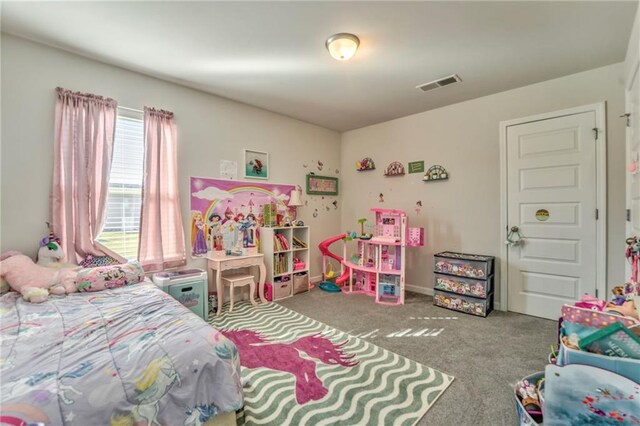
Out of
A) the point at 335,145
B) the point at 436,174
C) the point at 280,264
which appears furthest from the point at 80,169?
the point at 436,174

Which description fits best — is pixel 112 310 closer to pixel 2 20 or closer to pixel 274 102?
pixel 2 20

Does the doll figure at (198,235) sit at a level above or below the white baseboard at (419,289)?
above

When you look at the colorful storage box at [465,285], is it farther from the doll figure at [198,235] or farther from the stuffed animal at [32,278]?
the stuffed animal at [32,278]

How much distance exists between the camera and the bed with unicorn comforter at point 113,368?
3.11 feet

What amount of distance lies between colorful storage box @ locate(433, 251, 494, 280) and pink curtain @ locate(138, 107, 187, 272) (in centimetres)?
298

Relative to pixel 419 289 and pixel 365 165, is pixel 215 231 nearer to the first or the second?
pixel 365 165

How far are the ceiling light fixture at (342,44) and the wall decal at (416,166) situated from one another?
2051 millimetres

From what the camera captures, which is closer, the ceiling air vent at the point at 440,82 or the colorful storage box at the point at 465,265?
the ceiling air vent at the point at 440,82

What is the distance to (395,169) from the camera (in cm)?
407

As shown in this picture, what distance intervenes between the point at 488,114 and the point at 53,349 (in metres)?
4.20

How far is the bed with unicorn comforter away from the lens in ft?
3.11

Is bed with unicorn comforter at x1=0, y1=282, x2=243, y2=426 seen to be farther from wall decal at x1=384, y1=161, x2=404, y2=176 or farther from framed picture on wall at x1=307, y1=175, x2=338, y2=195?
wall decal at x1=384, y1=161, x2=404, y2=176

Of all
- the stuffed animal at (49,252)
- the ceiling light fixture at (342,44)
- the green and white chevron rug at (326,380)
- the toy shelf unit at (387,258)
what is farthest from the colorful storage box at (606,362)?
the stuffed animal at (49,252)

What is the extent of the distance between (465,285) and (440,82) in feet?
7.38
